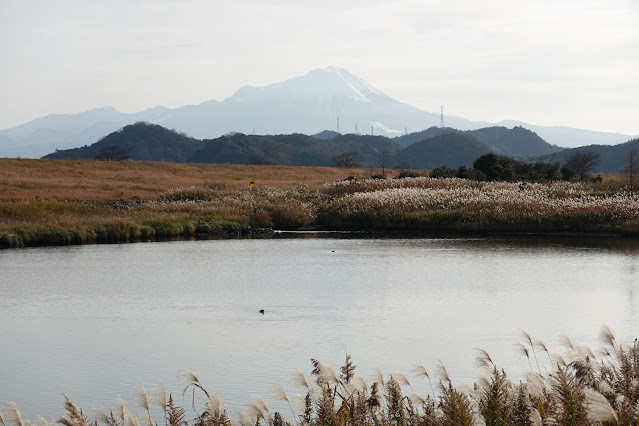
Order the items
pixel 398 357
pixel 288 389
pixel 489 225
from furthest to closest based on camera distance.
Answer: pixel 489 225 < pixel 398 357 < pixel 288 389

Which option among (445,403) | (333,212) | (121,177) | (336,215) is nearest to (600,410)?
(445,403)

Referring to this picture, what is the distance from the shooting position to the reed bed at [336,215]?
3762cm

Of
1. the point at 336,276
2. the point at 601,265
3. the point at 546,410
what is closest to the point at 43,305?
the point at 336,276

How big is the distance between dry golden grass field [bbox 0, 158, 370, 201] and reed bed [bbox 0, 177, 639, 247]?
28.1ft

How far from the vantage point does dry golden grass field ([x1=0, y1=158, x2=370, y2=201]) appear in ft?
189

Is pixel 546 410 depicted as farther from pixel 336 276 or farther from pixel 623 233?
pixel 623 233

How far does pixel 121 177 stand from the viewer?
74.1m

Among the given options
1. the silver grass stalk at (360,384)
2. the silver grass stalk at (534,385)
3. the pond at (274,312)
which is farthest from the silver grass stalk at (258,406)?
the pond at (274,312)

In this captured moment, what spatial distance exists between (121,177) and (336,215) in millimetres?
35387

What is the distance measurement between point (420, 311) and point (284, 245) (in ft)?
55.5

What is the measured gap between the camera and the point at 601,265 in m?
26.7

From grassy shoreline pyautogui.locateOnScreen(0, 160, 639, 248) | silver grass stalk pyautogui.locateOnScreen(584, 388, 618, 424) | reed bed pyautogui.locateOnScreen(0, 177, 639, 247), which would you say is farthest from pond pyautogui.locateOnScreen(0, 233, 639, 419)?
silver grass stalk pyautogui.locateOnScreen(584, 388, 618, 424)

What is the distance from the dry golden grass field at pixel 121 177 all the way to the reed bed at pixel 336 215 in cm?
858

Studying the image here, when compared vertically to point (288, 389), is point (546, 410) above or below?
above
